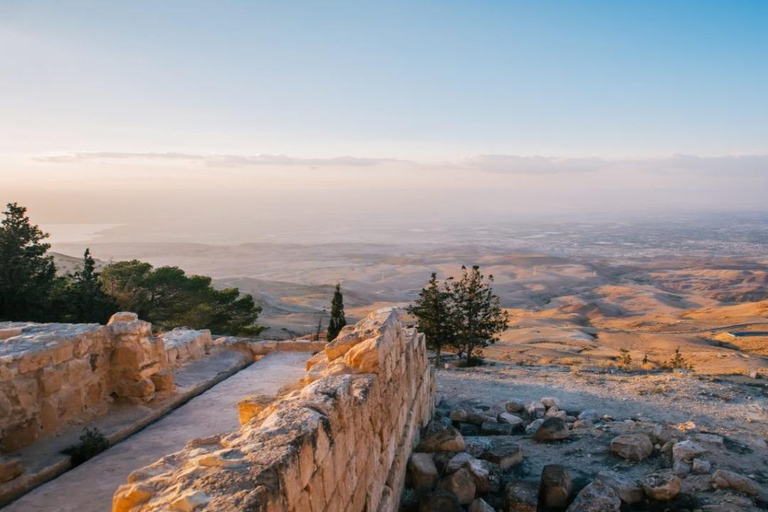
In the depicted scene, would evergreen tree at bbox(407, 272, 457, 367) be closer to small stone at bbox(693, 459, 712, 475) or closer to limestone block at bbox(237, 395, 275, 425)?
small stone at bbox(693, 459, 712, 475)

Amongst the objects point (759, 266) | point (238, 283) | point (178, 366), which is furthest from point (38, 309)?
point (759, 266)

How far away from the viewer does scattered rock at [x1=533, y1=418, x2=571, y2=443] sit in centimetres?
842

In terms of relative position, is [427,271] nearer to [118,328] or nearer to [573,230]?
[118,328]

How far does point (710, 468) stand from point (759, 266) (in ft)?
286

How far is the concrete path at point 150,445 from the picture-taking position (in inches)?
211

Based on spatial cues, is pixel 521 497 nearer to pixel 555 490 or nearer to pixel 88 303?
pixel 555 490

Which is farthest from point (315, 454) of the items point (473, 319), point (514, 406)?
point (473, 319)

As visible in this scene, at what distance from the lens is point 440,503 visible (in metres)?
5.99

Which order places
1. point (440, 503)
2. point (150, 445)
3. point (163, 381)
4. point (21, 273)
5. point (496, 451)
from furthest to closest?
point (21, 273) < point (163, 381) < point (496, 451) < point (150, 445) < point (440, 503)

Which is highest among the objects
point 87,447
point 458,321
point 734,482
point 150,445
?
point 87,447

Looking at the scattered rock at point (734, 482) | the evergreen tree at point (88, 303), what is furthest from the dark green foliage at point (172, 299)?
the scattered rock at point (734, 482)

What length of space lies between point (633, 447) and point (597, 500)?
1883 mm

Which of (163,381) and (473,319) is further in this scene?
(473,319)

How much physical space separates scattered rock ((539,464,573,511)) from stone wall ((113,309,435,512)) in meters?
1.78
